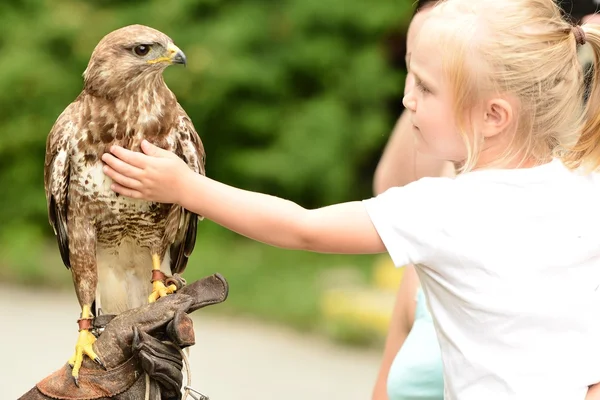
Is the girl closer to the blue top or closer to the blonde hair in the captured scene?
the blonde hair

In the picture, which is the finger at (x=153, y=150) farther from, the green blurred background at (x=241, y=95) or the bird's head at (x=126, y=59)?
the green blurred background at (x=241, y=95)

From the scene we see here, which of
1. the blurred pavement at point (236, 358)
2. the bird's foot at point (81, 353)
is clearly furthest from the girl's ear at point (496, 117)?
the blurred pavement at point (236, 358)

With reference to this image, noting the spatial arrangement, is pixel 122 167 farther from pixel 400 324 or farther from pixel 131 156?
pixel 400 324

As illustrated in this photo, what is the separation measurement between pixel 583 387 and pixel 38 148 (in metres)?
6.77

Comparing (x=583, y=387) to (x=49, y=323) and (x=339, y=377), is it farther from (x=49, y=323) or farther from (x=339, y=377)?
(x=49, y=323)

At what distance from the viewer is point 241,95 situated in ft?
26.5

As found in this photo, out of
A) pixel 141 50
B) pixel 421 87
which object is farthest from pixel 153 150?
pixel 421 87

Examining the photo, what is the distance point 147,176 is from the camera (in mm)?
1675

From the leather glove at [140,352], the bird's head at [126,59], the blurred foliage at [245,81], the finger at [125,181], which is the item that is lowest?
the leather glove at [140,352]

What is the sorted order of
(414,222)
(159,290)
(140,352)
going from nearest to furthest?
(414,222) < (140,352) < (159,290)

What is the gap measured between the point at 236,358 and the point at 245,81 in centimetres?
263

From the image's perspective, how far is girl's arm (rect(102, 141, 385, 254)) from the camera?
163 centimetres

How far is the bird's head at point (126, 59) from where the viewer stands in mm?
1895

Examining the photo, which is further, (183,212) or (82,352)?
(183,212)
